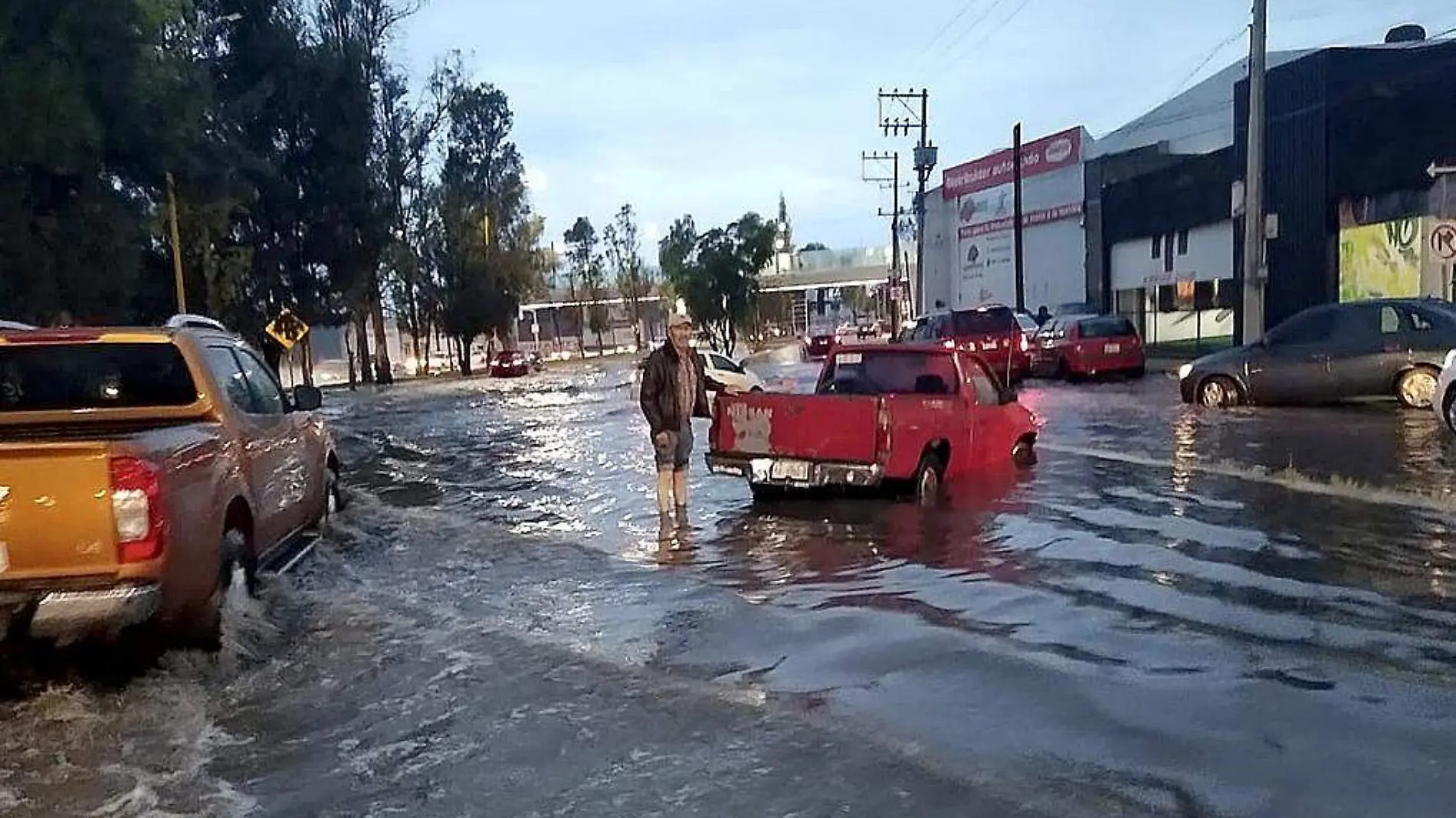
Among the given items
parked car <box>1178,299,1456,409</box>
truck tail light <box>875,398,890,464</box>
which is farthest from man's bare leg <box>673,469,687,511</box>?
parked car <box>1178,299,1456,409</box>

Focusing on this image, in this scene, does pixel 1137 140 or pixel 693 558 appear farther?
pixel 1137 140

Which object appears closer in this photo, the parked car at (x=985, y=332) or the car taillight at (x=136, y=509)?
the car taillight at (x=136, y=509)

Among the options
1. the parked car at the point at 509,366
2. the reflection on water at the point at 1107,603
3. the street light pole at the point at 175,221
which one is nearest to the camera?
the reflection on water at the point at 1107,603

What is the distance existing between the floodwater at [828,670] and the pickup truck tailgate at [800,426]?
1.97 ft

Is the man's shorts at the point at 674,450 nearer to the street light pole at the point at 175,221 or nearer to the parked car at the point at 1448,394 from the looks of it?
the parked car at the point at 1448,394

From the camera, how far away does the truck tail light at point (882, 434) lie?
1241 cm

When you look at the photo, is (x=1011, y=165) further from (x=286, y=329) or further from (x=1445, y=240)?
(x=1445, y=240)

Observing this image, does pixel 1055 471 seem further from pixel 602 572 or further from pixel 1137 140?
pixel 1137 140

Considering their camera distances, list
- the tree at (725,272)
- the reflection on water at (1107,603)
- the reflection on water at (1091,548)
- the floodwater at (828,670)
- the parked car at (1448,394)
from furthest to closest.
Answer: the tree at (725,272) → the parked car at (1448,394) → the reflection on water at (1091,548) → the reflection on water at (1107,603) → the floodwater at (828,670)

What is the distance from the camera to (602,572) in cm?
1021

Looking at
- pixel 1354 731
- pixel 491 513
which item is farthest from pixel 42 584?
pixel 491 513

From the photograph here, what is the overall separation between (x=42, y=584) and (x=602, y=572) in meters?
4.33

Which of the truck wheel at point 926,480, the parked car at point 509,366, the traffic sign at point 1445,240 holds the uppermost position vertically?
the traffic sign at point 1445,240

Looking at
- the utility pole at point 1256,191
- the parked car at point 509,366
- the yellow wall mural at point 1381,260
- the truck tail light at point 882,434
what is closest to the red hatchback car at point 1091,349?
the utility pole at point 1256,191
